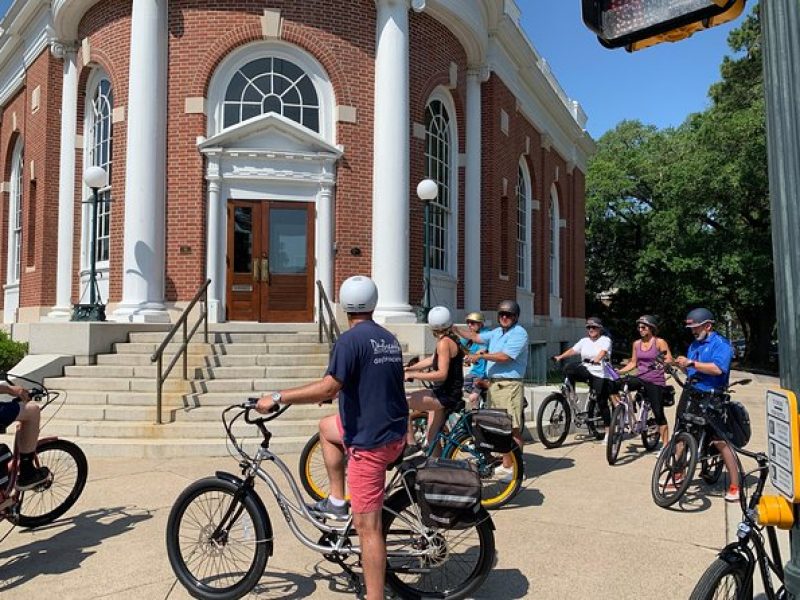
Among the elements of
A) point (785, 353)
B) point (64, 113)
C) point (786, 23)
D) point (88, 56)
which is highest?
point (88, 56)

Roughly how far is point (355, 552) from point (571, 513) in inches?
109

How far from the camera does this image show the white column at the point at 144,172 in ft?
39.8

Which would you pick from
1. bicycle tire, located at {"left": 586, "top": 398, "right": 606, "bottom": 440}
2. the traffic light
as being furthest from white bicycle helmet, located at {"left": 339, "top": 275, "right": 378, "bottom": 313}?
bicycle tire, located at {"left": 586, "top": 398, "right": 606, "bottom": 440}

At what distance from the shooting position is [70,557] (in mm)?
4699

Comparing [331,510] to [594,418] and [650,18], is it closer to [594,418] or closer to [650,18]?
[650,18]

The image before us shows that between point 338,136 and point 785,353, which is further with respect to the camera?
point 338,136

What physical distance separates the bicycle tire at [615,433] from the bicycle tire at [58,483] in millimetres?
5701

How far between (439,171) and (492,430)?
35.7ft

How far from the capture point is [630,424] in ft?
27.6

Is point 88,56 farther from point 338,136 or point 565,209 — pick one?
point 565,209

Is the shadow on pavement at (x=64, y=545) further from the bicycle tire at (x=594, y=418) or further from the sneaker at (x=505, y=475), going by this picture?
the bicycle tire at (x=594, y=418)

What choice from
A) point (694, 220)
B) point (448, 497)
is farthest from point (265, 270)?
point (694, 220)

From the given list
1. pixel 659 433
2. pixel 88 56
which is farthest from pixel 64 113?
pixel 659 433

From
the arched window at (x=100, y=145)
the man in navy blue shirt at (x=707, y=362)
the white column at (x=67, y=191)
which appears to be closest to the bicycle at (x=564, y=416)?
the man in navy blue shirt at (x=707, y=362)
